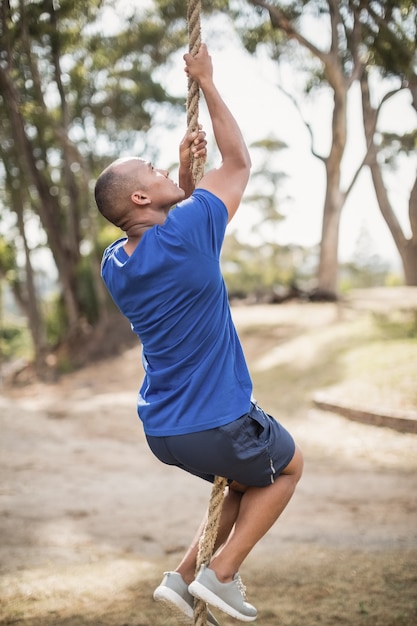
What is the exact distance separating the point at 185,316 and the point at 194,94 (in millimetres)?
1039

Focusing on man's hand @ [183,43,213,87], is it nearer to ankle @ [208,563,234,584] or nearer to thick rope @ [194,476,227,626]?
thick rope @ [194,476,227,626]

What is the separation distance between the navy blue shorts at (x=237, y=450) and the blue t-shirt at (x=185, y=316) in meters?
0.05

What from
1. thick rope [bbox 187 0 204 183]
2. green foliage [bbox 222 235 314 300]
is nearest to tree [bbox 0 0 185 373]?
thick rope [bbox 187 0 204 183]

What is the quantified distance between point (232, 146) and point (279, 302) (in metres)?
17.4

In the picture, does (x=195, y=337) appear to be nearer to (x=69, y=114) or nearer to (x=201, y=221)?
(x=201, y=221)

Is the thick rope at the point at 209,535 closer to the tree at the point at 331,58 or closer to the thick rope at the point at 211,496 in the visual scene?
the thick rope at the point at 211,496

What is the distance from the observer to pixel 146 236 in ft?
7.65

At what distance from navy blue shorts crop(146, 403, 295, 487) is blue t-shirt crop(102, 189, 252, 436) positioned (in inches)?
1.8

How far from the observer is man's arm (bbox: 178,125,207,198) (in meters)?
2.69

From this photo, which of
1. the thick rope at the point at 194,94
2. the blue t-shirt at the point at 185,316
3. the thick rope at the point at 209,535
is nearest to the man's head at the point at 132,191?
the blue t-shirt at the point at 185,316

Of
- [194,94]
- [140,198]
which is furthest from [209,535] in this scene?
[194,94]

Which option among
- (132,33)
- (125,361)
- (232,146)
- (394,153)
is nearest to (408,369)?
(232,146)

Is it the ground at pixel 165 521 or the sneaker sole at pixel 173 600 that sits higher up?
the sneaker sole at pixel 173 600

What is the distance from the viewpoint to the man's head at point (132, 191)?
240cm
